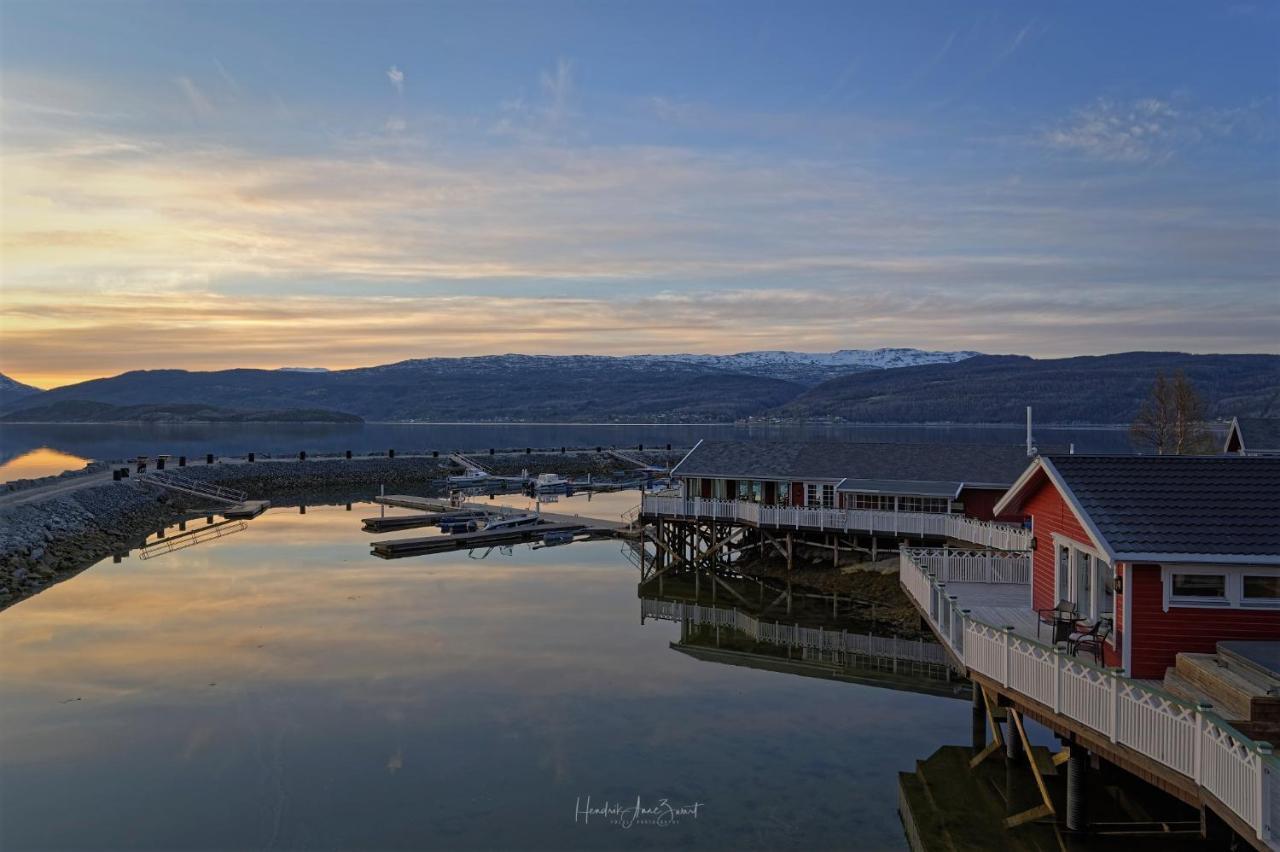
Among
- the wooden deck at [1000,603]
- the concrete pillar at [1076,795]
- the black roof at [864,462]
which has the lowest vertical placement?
the concrete pillar at [1076,795]

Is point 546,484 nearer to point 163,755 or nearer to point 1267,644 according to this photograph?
point 163,755

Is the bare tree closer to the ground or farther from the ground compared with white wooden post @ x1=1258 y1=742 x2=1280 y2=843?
farther from the ground

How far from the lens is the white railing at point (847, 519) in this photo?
31.8m

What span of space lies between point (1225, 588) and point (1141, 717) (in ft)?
12.1

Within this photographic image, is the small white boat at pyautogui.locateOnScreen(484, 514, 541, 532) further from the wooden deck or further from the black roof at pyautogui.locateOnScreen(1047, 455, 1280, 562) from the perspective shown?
the black roof at pyautogui.locateOnScreen(1047, 455, 1280, 562)

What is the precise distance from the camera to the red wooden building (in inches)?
599

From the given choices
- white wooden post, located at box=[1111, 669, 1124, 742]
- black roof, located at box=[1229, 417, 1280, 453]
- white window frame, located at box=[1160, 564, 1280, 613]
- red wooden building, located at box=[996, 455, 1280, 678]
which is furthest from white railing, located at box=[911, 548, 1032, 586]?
black roof, located at box=[1229, 417, 1280, 453]

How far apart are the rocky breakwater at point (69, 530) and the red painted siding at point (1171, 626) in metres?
35.3

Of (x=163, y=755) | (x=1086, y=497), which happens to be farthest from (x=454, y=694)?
(x=1086, y=497)

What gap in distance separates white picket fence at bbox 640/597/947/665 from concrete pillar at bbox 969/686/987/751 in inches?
195

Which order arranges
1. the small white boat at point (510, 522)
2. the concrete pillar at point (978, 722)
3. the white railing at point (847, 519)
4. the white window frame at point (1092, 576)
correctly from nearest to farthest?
1. the white window frame at point (1092, 576)
2. the concrete pillar at point (978, 722)
3. the white railing at point (847, 519)
4. the small white boat at point (510, 522)

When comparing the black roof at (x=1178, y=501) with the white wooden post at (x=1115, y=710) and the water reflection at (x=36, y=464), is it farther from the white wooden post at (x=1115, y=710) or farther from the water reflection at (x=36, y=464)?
the water reflection at (x=36, y=464)

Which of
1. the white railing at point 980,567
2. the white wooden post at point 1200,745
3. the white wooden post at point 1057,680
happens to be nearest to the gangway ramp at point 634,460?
the white railing at point 980,567

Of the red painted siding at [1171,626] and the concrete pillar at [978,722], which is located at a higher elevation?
the red painted siding at [1171,626]
